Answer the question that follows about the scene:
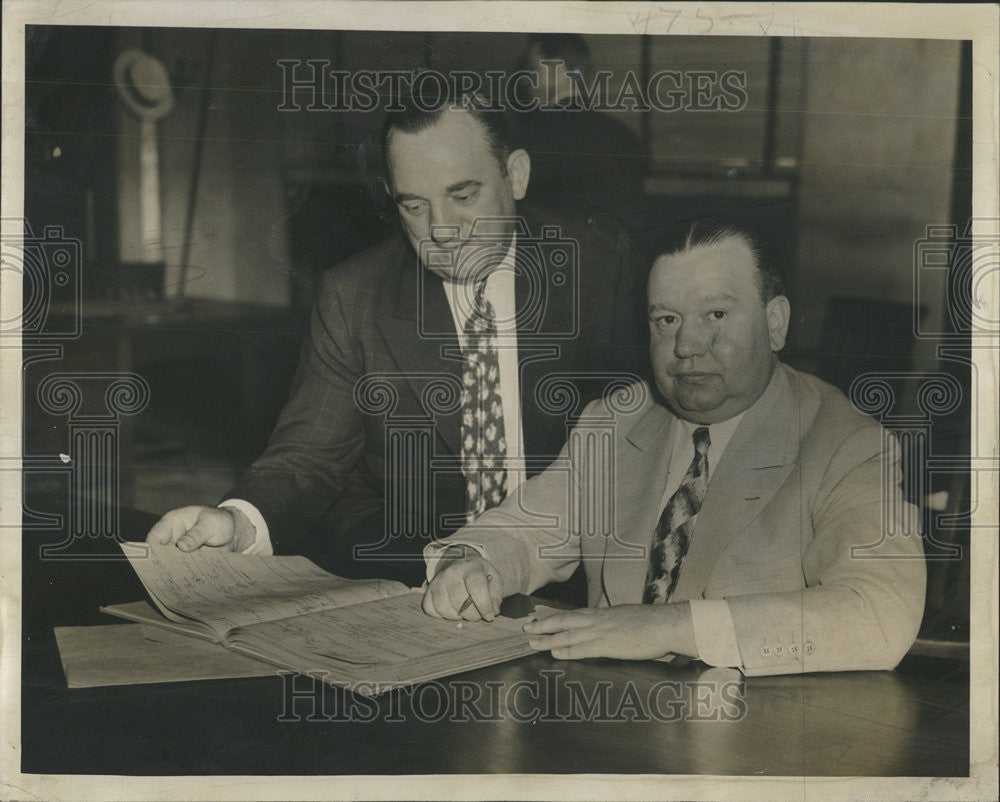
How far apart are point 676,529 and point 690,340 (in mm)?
480

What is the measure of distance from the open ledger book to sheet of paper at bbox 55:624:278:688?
0.03 metres

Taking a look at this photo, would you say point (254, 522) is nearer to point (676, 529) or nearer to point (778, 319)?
point (676, 529)

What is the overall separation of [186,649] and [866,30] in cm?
236

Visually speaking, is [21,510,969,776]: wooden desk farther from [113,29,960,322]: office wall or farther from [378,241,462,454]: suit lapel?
[113,29,960,322]: office wall

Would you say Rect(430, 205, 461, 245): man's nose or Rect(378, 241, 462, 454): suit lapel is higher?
Rect(430, 205, 461, 245): man's nose

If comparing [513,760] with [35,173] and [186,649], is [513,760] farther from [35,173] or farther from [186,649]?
[35,173]

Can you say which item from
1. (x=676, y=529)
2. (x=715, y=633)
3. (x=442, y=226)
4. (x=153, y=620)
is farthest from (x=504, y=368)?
(x=153, y=620)

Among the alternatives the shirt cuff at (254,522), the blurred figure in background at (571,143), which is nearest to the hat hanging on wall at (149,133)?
the shirt cuff at (254,522)

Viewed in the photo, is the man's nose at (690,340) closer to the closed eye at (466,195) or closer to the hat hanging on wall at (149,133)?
the closed eye at (466,195)

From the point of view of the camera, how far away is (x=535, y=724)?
255 centimetres

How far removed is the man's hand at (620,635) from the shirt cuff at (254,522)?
72cm

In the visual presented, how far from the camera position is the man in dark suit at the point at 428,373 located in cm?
260

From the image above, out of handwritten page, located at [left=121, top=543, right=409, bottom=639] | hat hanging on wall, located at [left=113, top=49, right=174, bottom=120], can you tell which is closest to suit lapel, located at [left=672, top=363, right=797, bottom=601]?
handwritten page, located at [left=121, top=543, right=409, bottom=639]

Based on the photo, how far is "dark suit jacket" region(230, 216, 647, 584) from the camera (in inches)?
103
